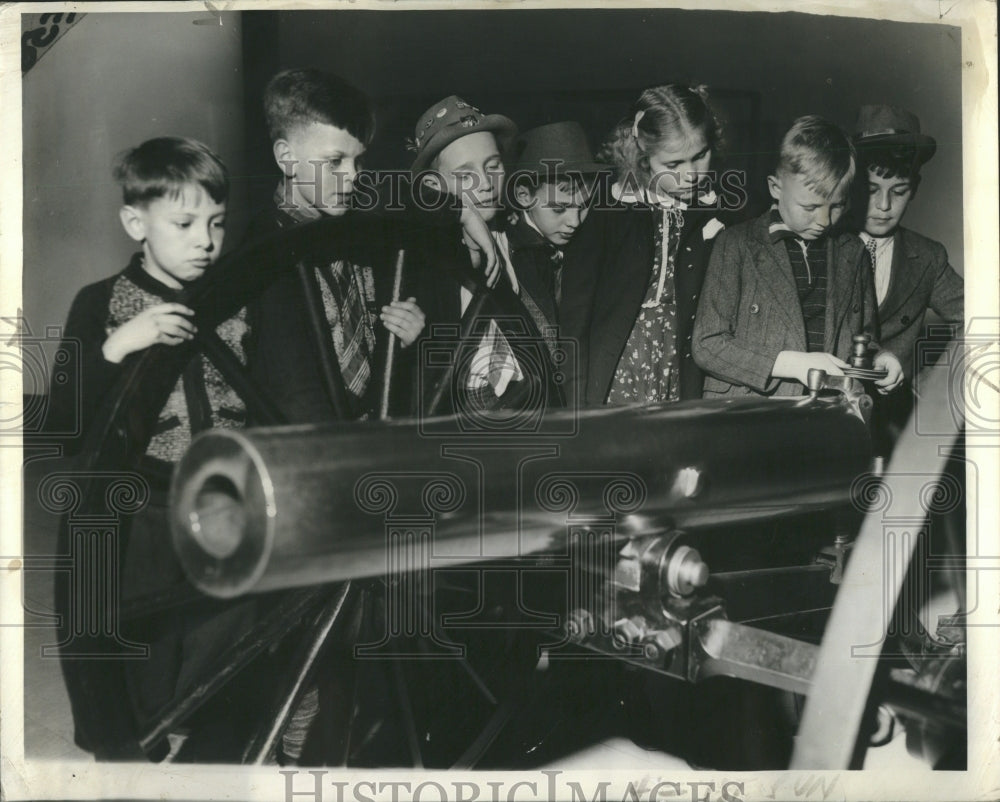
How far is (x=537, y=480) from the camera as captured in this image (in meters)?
2.20

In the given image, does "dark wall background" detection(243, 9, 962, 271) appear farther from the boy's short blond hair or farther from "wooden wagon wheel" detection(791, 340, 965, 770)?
"wooden wagon wheel" detection(791, 340, 965, 770)

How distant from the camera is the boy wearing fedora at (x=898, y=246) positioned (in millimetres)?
2436

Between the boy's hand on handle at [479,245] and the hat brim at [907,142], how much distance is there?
0.92 meters

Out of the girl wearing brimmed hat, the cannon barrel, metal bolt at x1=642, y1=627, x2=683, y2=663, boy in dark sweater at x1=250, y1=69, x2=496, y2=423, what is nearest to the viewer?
the cannon barrel

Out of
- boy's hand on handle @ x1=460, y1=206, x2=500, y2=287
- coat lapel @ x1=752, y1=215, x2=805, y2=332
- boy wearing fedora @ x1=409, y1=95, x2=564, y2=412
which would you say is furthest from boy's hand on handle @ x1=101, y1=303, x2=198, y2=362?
coat lapel @ x1=752, y1=215, x2=805, y2=332

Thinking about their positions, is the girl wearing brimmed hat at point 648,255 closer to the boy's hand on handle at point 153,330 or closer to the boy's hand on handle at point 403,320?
the boy's hand on handle at point 403,320

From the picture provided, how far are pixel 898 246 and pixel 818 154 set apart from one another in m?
0.30

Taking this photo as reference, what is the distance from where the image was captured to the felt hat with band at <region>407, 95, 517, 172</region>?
230 centimetres

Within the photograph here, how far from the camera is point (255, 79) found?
229 cm

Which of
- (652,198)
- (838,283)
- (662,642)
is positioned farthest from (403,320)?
(838,283)

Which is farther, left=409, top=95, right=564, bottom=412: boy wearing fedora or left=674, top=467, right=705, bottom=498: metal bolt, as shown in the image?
left=409, top=95, right=564, bottom=412: boy wearing fedora

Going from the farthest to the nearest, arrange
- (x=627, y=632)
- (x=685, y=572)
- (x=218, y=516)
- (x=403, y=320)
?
(x=403, y=320), (x=627, y=632), (x=685, y=572), (x=218, y=516)

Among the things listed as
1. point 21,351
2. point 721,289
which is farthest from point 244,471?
point 721,289

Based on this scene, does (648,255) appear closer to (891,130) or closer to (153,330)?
(891,130)
